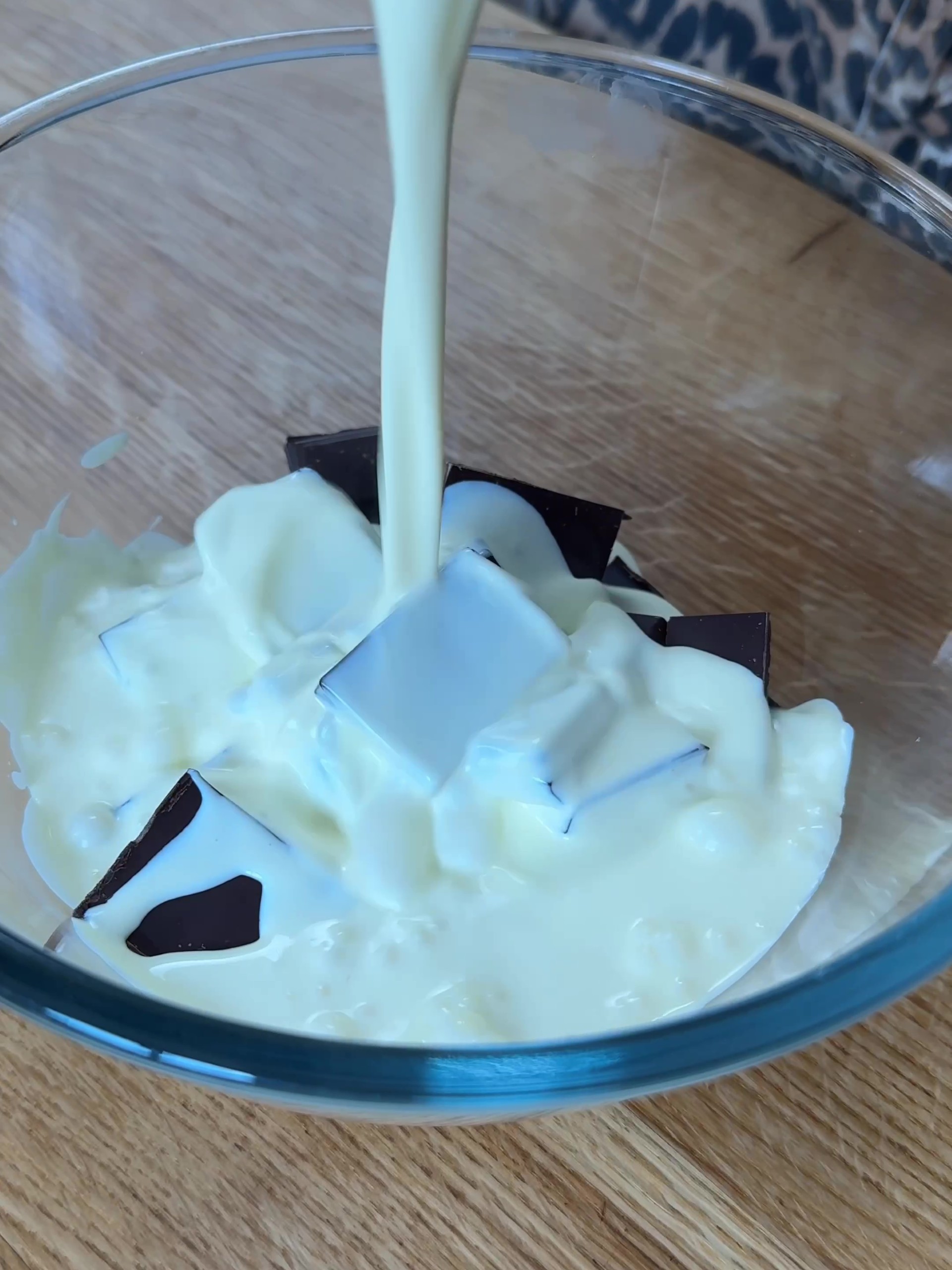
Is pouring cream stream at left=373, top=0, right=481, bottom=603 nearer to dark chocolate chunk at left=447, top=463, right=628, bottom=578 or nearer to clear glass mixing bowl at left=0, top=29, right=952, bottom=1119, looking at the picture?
dark chocolate chunk at left=447, top=463, right=628, bottom=578

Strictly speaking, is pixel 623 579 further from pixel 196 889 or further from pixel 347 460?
pixel 196 889

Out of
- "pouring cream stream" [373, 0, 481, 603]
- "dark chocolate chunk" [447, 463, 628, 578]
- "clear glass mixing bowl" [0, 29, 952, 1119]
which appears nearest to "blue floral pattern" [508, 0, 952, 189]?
"clear glass mixing bowl" [0, 29, 952, 1119]

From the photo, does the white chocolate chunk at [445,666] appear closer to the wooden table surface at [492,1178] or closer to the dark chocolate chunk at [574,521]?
the dark chocolate chunk at [574,521]

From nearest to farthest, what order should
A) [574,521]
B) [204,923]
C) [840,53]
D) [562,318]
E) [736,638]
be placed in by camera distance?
[204,923], [736,638], [574,521], [562,318], [840,53]

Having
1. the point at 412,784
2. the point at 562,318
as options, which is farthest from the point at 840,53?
the point at 412,784

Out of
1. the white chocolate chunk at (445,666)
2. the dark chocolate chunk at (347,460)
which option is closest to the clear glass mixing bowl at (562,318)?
the dark chocolate chunk at (347,460)
